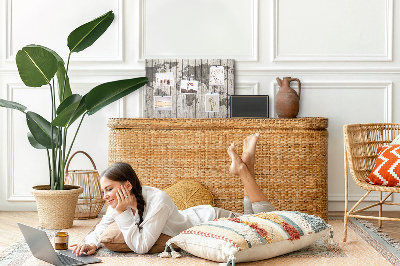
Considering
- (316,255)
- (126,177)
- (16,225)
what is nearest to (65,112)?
(126,177)

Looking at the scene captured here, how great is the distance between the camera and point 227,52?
12.8 ft

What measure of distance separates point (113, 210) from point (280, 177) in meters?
1.32

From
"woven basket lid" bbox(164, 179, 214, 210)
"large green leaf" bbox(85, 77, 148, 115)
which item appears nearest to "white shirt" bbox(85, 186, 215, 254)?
"woven basket lid" bbox(164, 179, 214, 210)

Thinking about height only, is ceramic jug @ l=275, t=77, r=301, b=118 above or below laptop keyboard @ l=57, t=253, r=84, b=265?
above

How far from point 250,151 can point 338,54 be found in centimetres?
130

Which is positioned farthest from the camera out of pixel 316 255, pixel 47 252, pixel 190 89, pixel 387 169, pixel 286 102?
pixel 190 89

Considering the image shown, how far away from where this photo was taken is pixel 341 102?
3.86 meters

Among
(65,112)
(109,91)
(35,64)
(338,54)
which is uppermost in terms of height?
(338,54)

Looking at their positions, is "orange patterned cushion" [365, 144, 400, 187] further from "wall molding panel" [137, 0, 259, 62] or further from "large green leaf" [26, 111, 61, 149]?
"large green leaf" [26, 111, 61, 149]

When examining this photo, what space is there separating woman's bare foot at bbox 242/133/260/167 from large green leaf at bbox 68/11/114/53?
133 cm

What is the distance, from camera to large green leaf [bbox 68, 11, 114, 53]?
334 centimetres

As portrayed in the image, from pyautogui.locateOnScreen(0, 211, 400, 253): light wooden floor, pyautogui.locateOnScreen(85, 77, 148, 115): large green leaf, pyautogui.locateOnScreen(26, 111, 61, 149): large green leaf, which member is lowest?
pyautogui.locateOnScreen(0, 211, 400, 253): light wooden floor

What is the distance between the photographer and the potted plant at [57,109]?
311cm

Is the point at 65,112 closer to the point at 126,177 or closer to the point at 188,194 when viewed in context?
the point at 126,177
